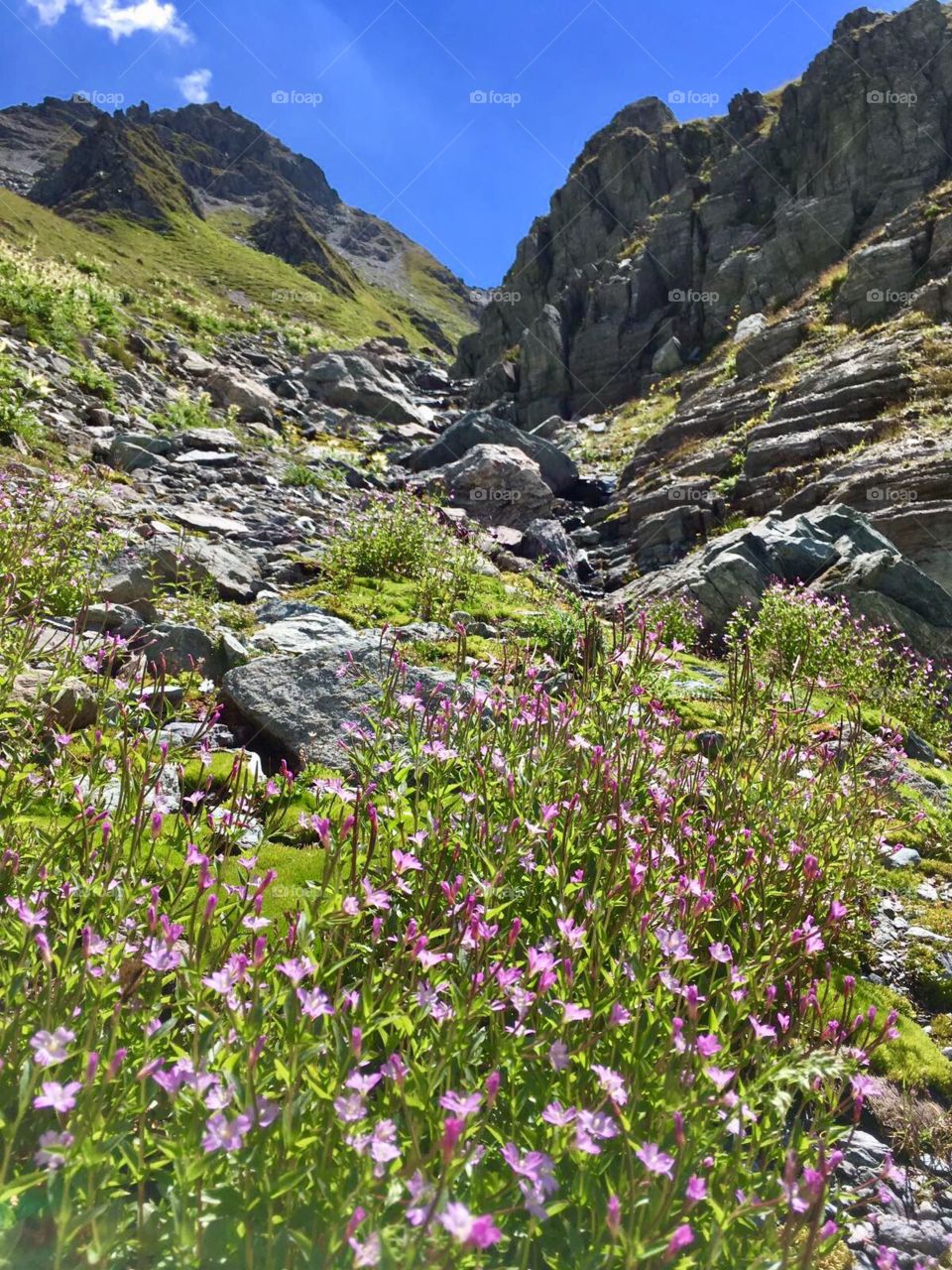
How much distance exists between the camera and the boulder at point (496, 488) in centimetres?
2212

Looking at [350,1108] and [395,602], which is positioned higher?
[395,602]

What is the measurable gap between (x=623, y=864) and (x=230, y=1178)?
2.04 metres

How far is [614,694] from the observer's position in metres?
5.41

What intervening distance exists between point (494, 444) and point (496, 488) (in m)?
4.46

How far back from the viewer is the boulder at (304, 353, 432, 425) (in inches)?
1538

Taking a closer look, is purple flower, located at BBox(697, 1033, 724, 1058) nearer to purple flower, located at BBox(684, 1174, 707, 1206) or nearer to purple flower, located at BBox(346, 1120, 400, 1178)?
purple flower, located at BBox(684, 1174, 707, 1206)

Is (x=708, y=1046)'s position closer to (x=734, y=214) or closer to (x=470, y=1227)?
(x=470, y=1227)

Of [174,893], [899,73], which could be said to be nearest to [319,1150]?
[174,893]

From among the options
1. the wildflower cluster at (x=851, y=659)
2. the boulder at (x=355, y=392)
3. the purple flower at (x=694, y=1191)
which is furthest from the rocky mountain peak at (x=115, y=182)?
the purple flower at (x=694, y=1191)

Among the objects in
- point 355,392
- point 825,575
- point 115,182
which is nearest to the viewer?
point 825,575

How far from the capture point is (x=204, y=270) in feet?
350

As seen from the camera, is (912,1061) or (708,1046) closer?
(708,1046)

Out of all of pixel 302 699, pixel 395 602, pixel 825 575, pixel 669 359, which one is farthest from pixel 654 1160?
pixel 669 359

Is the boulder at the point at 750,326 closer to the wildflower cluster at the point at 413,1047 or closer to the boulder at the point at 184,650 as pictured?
the boulder at the point at 184,650
